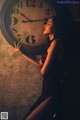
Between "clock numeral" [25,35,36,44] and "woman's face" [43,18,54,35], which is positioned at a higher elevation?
"woman's face" [43,18,54,35]

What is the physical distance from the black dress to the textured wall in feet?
0.23

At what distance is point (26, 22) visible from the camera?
11.4ft

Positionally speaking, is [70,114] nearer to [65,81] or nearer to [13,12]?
[65,81]

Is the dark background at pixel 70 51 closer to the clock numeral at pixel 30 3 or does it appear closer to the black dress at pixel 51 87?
the black dress at pixel 51 87

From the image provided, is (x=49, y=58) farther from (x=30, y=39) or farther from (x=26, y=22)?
(x=26, y=22)

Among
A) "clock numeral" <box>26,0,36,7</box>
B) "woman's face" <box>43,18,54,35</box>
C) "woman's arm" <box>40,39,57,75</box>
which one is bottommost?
"woman's arm" <box>40,39,57,75</box>

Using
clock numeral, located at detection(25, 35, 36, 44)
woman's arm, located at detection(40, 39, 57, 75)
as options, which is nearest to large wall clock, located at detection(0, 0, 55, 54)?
clock numeral, located at detection(25, 35, 36, 44)

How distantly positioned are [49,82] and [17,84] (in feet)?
1.48

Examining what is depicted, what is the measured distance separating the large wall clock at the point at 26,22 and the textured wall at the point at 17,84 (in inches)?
5.4

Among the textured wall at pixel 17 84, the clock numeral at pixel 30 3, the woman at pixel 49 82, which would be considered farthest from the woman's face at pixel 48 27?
the textured wall at pixel 17 84

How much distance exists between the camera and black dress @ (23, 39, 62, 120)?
11.4 feet

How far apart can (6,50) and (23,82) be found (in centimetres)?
51

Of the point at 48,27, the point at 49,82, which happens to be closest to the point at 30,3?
the point at 48,27

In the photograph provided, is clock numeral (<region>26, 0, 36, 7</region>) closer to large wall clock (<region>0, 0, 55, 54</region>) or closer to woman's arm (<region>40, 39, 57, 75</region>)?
large wall clock (<region>0, 0, 55, 54</region>)
